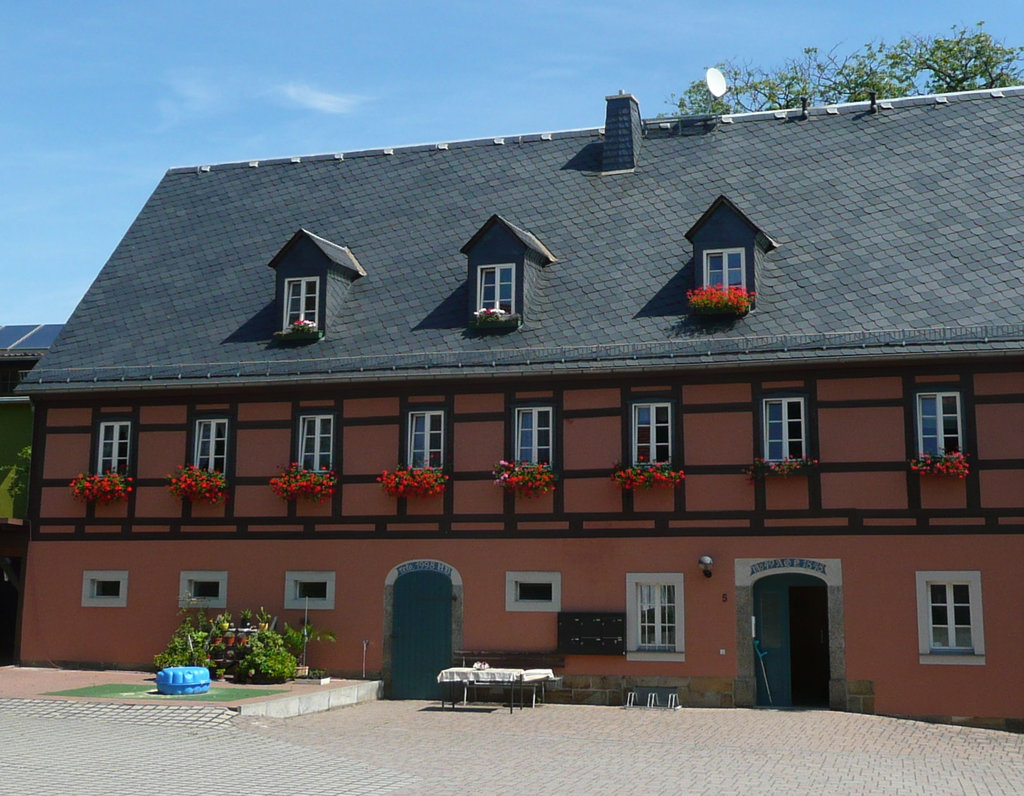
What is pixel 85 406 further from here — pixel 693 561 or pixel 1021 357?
pixel 1021 357

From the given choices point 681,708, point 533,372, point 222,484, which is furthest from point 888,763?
point 222,484

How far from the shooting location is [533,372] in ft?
65.8

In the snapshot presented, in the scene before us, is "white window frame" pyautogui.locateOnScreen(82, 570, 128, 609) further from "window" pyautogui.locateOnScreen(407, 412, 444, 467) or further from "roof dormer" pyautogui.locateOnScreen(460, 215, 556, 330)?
"roof dormer" pyautogui.locateOnScreen(460, 215, 556, 330)

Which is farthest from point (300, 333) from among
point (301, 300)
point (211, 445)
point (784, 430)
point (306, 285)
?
point (784, 430)

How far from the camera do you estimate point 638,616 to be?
19.3 m

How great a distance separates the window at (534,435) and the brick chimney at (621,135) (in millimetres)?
6058

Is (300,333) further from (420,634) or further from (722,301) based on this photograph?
(722,301)

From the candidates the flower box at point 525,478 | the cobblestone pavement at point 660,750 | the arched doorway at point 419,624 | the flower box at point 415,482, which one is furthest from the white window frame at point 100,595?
the flower box at point 525,478

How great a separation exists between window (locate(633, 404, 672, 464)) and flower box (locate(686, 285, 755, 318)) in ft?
5.53

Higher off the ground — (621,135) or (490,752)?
(621,135)

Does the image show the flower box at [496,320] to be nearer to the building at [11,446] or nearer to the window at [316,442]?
the window at [316,442]

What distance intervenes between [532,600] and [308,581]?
3.91m

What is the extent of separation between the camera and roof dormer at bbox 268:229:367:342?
2217 centimetres

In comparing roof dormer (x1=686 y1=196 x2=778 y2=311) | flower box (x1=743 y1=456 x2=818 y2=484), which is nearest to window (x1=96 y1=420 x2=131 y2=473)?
roof dormer (x1=686 y1=196 x2=778 y2=311)
